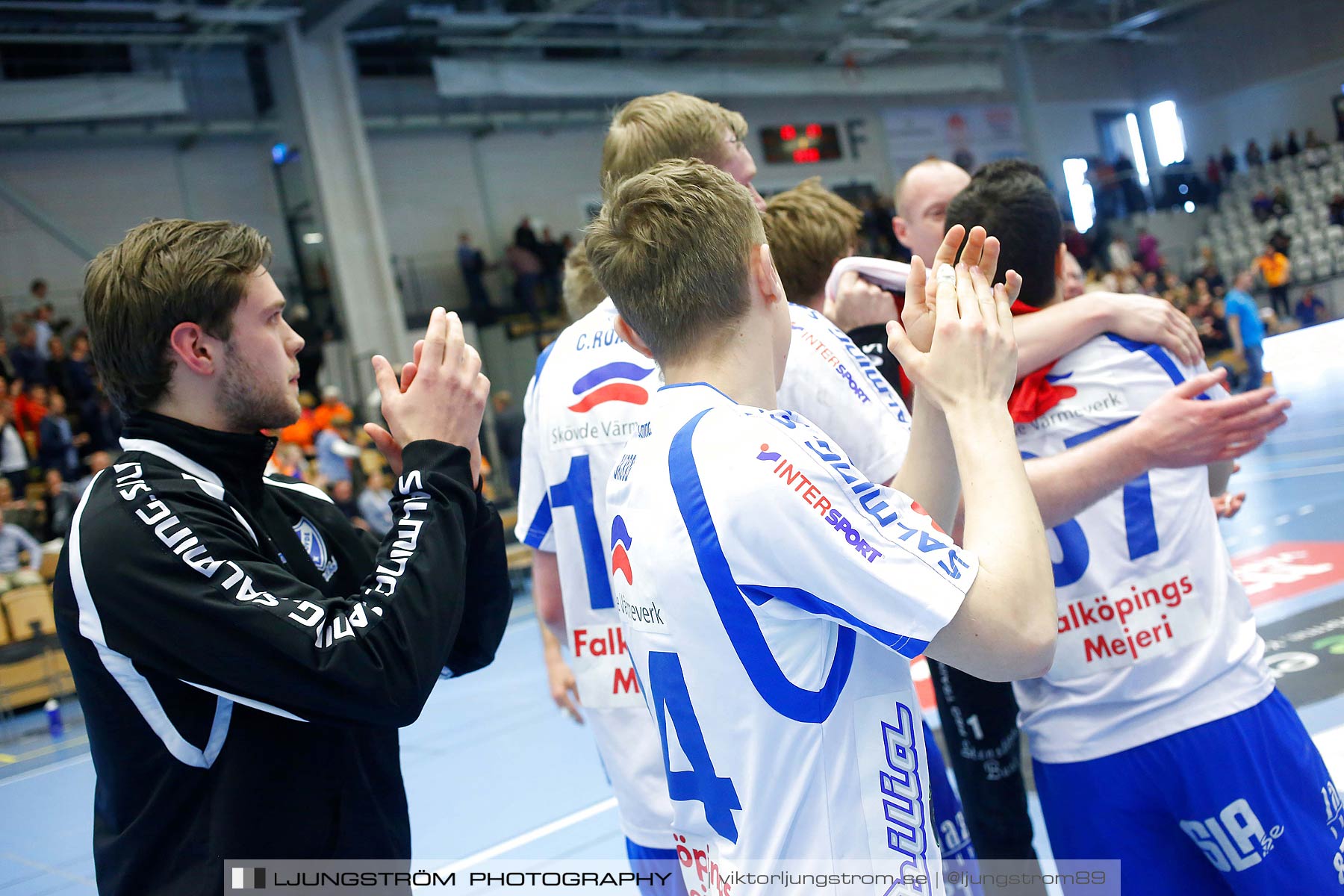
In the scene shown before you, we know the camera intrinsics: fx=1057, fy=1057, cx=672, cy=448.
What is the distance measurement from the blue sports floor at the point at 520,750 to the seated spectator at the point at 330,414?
15.8 ft

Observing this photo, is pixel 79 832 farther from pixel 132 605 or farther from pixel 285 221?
pixel 285 221

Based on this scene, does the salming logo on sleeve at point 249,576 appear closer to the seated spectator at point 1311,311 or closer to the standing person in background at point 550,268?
the standing person in background at point 550,268

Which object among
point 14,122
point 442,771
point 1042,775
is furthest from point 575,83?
point 1042,775

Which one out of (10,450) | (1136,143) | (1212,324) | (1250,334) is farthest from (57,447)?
(1136,143)

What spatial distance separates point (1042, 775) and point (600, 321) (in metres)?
1.31

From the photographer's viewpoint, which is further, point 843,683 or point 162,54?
point 162,54

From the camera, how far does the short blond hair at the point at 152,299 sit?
5.46ft

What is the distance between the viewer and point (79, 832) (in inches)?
167

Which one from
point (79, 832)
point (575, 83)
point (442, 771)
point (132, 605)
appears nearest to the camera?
point (132, 605)

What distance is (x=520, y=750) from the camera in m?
6.02

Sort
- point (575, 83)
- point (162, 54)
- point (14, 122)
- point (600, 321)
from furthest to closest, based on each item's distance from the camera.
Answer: point (575, 83) < point (162, 54) < point (14, 122) < point (600, 321)

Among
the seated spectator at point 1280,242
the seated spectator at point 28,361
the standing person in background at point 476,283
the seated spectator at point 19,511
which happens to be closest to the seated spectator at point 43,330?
the seated spectator at point 28,361

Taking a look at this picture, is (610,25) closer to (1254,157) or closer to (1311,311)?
(1311,311)

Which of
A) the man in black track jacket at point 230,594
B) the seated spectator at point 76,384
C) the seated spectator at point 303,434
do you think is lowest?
the man in black track jacket at point 230,594
